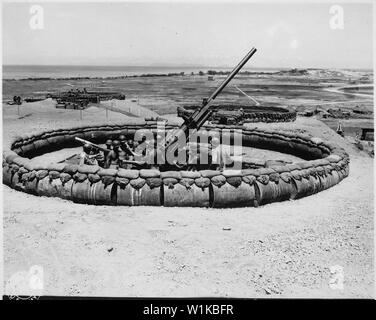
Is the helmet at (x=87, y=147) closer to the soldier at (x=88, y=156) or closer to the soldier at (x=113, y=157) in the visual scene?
the soldier at (x=88, y=156)

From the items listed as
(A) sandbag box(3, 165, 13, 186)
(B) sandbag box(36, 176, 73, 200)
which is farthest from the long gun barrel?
(A) sandbag box(3, 165, 13, 186)

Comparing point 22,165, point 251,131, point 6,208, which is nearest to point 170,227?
point 6,208

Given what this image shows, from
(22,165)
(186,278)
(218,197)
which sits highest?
(22,165)

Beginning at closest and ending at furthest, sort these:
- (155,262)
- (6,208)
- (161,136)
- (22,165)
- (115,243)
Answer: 1. (155,262)
2. (115,243)
3. (6,208)
4. (22,165)
5. (161,136)

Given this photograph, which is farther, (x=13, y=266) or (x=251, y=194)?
(x=251, y=194)

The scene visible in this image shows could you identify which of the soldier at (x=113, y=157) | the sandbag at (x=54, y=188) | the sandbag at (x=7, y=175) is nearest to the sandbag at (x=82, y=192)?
the sandbag at (x=54, y=188)

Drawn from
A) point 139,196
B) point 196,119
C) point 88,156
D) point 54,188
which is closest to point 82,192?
point 54,188

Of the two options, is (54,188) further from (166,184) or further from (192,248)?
(192,248)

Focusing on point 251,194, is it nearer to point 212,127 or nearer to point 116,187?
point 116,187
